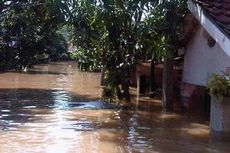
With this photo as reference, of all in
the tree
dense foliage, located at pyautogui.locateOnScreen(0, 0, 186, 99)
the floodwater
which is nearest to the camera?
dense foliage, located at pyautogui.locateOnScreen(0, 0, 186, 99)

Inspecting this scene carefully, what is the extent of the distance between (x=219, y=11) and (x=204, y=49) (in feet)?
9.36

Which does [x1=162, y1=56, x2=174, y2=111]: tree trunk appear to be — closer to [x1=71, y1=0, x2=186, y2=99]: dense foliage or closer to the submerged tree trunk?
[x1=71, y1=0, x2=186, y2=99]: dense foliage

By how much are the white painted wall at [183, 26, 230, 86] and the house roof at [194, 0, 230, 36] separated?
1.44m

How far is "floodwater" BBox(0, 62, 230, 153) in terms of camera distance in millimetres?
8938

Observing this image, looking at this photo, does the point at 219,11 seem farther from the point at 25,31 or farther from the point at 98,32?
the point at 98,32

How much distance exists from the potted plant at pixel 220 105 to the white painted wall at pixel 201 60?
1613 millimetres

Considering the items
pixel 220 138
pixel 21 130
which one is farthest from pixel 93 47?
pixel 220 138

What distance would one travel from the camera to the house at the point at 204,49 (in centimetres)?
926

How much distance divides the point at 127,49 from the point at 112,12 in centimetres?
234

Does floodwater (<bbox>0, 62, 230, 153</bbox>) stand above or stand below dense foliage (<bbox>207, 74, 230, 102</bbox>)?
below

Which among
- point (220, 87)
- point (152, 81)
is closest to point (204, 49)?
point (220, 87)

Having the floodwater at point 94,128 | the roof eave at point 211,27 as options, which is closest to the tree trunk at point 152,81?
the floodwater at point 94,128

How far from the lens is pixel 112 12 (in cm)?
1304

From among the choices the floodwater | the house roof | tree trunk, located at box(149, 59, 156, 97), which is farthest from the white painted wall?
tree trunk, located at box(149, 59, 156, 97)
